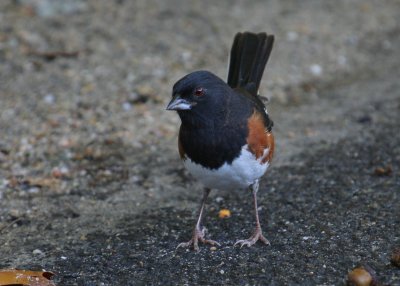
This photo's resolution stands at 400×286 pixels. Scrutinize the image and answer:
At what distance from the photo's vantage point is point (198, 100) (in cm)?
361

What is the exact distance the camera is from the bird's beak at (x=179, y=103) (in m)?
3.57

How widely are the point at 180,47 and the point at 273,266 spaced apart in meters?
3.30

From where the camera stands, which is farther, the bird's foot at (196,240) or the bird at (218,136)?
the bird's foot at (196,240)

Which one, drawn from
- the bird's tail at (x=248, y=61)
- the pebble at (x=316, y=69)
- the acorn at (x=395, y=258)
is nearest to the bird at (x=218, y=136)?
the bird's tail at (x=248, y=61)

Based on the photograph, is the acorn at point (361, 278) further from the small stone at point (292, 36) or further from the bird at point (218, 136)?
the small stone at point (292, 36)

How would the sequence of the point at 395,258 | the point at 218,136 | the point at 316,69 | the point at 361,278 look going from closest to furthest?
the point at 361,278
the point at 395,258
the point at 218,136
the point at 316,69

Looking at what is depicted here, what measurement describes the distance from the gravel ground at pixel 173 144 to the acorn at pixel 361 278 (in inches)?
4.6

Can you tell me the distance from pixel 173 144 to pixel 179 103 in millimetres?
1579

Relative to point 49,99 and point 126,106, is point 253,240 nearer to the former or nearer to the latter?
point 126,106

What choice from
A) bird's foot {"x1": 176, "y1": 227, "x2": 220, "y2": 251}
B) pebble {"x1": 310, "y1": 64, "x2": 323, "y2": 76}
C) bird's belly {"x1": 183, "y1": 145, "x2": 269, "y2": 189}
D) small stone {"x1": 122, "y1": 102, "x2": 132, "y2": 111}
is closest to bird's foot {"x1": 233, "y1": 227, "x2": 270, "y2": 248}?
bird's foot {"x1": 176, "y1": 227, "x2": 220, "y2": 251}

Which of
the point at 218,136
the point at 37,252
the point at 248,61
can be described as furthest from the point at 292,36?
the point at 37,252

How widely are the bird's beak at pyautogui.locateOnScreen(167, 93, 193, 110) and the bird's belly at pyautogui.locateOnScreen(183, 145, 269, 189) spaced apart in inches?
11.6

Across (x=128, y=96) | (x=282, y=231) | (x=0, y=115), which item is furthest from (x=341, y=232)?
(x=0, y=115)

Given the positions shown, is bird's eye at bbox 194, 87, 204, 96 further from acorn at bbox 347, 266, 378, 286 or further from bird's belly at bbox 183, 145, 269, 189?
acorn at bbox 347, 266, 378, 286
